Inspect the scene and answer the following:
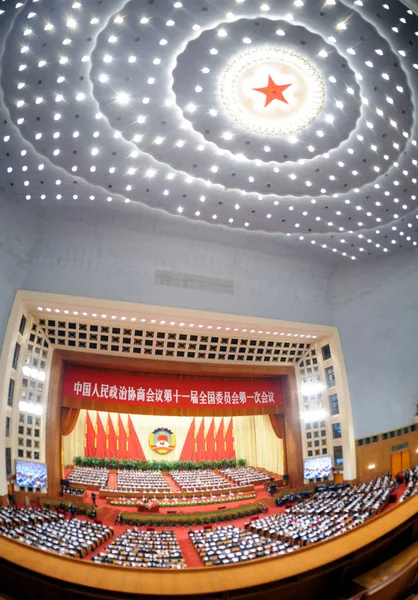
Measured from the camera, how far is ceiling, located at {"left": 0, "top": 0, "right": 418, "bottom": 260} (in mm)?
8094

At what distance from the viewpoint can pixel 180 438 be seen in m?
26.0

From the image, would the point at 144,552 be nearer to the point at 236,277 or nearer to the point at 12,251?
the point at 12,251

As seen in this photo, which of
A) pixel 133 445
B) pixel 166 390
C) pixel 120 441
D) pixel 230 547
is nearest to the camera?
pixel 230 547

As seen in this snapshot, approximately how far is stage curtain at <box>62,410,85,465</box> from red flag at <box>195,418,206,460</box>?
7809 mm

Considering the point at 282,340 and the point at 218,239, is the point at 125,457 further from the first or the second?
the point at 218,239

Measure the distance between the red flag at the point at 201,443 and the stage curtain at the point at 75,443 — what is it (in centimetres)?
781

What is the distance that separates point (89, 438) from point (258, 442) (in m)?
12.0

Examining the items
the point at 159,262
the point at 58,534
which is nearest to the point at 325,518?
the point at 58,534

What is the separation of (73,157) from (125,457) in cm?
1986

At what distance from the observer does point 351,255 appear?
18.4 m

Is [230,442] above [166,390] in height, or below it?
below

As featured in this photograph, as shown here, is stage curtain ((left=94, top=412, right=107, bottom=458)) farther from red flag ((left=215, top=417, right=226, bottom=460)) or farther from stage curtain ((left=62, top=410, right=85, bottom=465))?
red flag ((left=215, top=417, right=226, bottom=460))

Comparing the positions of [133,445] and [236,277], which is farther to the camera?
[133,445]

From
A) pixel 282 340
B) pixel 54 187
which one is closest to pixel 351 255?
pixel 282 340
